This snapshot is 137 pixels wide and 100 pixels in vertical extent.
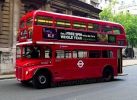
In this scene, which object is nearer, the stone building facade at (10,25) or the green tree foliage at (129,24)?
the stone building facade at (10,25)

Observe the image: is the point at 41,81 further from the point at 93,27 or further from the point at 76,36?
the point at 93,27

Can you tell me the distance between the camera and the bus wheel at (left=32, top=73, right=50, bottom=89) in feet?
60.8

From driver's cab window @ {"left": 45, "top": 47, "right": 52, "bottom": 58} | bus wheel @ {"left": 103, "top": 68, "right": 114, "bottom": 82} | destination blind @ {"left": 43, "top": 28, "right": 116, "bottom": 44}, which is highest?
destination blind @ {"left": 43, "top": 28, "right": 116, "bottom": 44}

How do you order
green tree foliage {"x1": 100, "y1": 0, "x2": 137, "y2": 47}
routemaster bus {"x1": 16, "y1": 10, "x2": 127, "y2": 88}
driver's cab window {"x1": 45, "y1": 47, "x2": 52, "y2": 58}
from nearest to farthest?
1. routemaster bus {"x1": 16, "y1": 10, "x2": 127, "y2": 88}
2. driver's cab window {"x1": 45, "y1": 47, "x2": 52, "y2": 58}
3. green tree foliage {"x1": 100, "y1": 0, "x2": 137, "y2": 47}

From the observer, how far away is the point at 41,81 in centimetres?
1878

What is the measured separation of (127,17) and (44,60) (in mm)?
59993

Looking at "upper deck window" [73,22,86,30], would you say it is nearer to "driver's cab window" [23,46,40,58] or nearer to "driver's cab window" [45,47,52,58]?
"driver's cab window" [45,47,52,58]

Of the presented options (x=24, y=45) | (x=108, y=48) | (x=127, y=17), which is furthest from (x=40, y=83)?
(x=127, y=17)

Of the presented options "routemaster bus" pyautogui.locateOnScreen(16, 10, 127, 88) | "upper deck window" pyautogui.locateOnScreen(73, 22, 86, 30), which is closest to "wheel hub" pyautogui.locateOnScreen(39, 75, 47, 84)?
"routemaster bus" pyautogui.locateOnScreen(16, 10, 127, 88)

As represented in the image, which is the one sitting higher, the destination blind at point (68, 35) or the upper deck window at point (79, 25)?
the upper deck window at point (79, 25)

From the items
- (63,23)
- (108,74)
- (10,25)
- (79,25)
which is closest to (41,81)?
(63,23)

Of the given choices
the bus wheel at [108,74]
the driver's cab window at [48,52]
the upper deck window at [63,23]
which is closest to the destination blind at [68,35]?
the upper deck window at [63,23]

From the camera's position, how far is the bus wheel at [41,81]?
1853 centimetres

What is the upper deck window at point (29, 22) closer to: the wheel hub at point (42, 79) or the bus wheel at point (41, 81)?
the bus wheel at point (41, 81)
